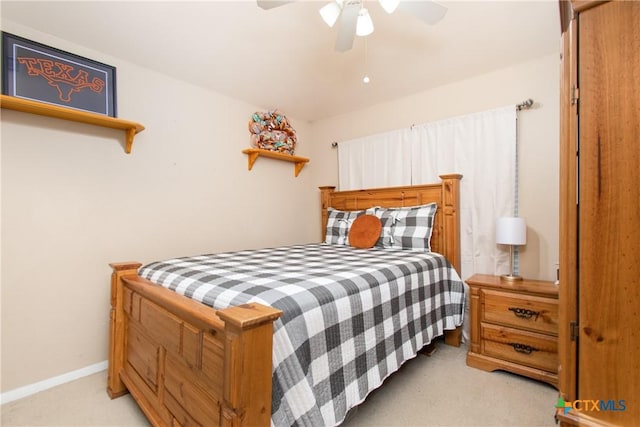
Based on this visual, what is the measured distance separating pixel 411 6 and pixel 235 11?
3.47 ft

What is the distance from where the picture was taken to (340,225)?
310 cm

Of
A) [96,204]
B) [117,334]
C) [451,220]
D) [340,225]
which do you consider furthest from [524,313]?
[96,204]

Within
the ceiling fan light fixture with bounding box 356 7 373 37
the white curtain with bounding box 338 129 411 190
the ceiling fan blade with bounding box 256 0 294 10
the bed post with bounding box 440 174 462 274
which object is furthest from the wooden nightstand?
the ceiling fan blade with bounding box 256 0 294 10

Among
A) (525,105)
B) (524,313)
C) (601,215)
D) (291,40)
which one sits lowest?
(524,313)

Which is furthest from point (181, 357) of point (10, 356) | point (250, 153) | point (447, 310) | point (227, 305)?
point (250, 153)

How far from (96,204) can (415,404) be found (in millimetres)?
2526

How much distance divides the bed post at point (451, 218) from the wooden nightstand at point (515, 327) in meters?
0.37

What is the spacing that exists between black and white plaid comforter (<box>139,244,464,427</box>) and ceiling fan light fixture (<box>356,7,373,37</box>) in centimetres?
137

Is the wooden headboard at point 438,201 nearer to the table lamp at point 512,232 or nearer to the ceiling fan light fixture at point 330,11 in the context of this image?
the table lamp at point 512,232

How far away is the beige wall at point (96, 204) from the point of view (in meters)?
1.91

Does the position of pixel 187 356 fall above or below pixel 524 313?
above

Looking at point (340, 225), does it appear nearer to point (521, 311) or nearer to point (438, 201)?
point (438, 201)

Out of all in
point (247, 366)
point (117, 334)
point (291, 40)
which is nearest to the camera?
point (247, 366)

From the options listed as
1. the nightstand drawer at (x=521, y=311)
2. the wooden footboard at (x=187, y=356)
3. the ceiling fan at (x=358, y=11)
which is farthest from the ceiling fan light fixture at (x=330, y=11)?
the nightstand drawer at (x=521, y=311)
